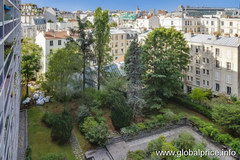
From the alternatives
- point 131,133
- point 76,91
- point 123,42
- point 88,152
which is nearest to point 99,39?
point 76,91

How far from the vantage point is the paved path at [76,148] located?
20.5 meters

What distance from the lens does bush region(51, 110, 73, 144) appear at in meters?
21.2

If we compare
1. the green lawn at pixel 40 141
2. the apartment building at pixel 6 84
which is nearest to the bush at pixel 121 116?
the green lawn at pixel 40 141

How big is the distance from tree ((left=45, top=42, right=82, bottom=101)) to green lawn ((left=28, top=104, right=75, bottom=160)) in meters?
3.59

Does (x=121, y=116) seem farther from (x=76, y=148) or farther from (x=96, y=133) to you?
(x=76, y=148)

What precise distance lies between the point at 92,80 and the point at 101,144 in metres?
13.0

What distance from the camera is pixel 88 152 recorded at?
20.9 metres

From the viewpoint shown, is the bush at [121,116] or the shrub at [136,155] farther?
the bush at [121,116]

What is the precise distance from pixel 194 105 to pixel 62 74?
17922 mm

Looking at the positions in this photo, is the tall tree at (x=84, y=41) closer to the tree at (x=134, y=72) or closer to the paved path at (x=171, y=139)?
the tree at (x=134, y=72)

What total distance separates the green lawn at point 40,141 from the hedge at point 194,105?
17.7 metres

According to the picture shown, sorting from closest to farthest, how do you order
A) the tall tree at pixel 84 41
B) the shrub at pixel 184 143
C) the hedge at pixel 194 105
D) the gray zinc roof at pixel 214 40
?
the shrub at pixel 184 143 < the hedge at pixel 194 105 < the tall tree at pixel 84 41 < the gray zinc roof at pixel 214 40

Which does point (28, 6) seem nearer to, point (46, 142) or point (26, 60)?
point (26, 60)

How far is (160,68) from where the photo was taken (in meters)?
30.5
